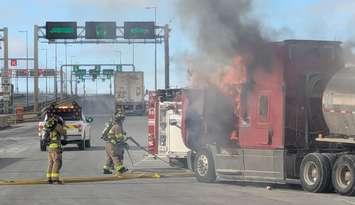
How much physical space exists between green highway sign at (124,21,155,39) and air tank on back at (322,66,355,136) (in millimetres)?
49245

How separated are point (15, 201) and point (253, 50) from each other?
641 centimetres

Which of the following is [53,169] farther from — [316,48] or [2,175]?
[316,48]

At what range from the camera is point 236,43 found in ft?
54.9

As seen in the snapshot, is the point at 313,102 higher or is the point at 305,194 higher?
the point at 313,102

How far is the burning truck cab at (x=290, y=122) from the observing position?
567 inches

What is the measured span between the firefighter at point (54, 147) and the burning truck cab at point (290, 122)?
3453 mm

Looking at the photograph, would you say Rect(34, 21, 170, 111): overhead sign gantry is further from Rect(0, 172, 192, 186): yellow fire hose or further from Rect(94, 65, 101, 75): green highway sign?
Rect(94, 65, 101, 75): green highway sign

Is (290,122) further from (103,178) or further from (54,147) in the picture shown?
(54,147)

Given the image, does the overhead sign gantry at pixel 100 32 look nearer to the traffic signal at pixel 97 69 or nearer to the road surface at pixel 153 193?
the road surface at pixel 153 193

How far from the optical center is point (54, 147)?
57.2 feet

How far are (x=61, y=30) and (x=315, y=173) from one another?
51.8 meters

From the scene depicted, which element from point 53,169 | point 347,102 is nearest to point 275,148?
point 347,102

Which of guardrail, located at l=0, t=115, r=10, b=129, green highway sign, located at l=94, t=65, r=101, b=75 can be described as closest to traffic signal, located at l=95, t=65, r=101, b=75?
green highway sign, located at l=94, t=65, r=101, b=75

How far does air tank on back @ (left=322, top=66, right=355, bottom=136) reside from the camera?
14.2 metres
